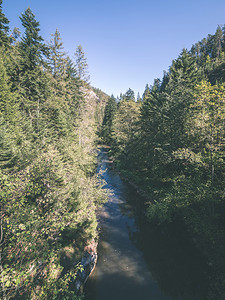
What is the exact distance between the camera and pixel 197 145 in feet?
45.0

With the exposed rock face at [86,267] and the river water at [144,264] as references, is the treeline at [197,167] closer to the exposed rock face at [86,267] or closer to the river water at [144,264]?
the river water at [144,264]

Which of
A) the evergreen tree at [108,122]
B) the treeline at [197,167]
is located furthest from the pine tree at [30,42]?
the evergreen tree at [108,122]

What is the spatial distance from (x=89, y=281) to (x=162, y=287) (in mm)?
5284

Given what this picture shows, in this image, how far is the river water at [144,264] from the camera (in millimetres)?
9830

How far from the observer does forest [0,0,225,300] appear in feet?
17.9

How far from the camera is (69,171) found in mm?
14812

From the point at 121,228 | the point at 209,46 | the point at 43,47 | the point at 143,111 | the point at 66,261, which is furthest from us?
the point at 209,46

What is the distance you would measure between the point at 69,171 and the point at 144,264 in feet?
34.9

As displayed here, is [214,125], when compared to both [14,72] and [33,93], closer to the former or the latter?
[33,93]

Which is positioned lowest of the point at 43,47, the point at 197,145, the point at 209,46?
the point at 197,145

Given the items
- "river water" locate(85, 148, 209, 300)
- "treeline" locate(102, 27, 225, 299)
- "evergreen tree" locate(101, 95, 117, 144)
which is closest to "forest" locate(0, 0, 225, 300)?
"treeline" locate(102, 27, 225, 299)

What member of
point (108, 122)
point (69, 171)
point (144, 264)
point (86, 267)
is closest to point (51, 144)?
point (69, 171)

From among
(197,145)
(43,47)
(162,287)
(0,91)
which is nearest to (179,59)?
(197,145)

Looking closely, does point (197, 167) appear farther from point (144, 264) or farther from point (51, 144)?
point (51, 144)
